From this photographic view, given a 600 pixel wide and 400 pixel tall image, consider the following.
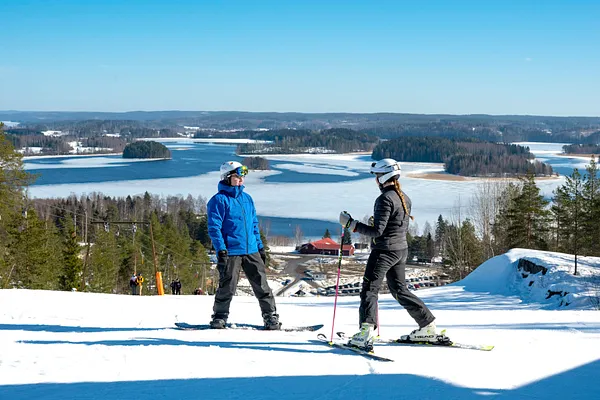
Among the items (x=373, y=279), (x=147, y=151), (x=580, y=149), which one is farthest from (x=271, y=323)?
(x=580, y=149)

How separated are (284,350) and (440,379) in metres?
1.42

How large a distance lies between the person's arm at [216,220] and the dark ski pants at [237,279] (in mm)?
242

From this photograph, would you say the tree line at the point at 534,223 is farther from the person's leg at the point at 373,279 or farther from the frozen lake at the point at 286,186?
the frozen lake at the point at 286,186

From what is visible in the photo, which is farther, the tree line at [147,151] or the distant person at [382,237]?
the tree line at [147,151]

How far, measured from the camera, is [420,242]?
5928cm

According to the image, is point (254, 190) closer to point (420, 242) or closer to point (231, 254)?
point (420, 242)

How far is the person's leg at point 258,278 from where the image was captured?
600 cm

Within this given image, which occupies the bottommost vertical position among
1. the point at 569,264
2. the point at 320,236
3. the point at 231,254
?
the point at 320,236

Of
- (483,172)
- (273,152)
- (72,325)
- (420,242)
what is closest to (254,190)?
(420,242)

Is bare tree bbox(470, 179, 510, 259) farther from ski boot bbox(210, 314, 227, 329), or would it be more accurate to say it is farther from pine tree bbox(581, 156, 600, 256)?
ski boot bbox(210, 314, 227, 329)

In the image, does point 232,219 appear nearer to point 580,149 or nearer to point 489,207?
point 489,207

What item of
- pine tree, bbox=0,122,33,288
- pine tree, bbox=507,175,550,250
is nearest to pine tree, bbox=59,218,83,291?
pine tree, bbox=0,122,33,288

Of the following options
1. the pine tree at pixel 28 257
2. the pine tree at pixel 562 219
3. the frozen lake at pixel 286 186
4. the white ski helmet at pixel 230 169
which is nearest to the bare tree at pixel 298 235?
the frozen lake at pixel 286 186

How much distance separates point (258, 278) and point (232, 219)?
2.22 ft
